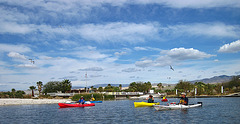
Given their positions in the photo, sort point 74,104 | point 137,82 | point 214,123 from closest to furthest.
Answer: point 214,123 → point 74,104 → point 137,82

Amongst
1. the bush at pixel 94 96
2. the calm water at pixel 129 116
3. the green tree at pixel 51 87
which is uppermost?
the green tree at pixel 51 87

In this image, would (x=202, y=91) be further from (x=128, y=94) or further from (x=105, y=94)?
(x=105, y=94)

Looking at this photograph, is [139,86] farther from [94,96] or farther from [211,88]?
[94,96]

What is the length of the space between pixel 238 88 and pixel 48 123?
323 ft

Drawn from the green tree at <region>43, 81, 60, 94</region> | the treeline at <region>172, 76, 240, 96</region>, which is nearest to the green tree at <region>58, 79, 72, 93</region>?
the green tree at <region>43, 81, 60, 94</region>

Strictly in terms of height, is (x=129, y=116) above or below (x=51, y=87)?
below

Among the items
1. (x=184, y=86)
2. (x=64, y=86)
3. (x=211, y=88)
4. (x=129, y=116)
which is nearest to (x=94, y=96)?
(x=64, y=86)

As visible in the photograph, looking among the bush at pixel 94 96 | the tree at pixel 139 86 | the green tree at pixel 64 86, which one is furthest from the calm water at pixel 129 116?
the tree at pixel 139 86

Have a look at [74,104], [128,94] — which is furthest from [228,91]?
[74,104]

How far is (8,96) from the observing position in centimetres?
8269

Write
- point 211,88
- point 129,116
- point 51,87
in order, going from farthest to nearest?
point 211,88 < point 51,87 < point 129,116

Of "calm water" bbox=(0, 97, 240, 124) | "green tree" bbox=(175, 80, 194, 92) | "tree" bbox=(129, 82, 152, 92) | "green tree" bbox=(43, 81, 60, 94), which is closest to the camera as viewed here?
"calm water" bbox=(0, 97, 240, 124)

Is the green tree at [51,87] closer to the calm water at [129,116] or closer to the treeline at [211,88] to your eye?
the calm water at [129,116]

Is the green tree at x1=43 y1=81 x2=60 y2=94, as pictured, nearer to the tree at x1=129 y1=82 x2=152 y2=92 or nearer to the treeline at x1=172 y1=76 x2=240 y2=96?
the tree at x1=129 y1=82 x2=152 y2=92
